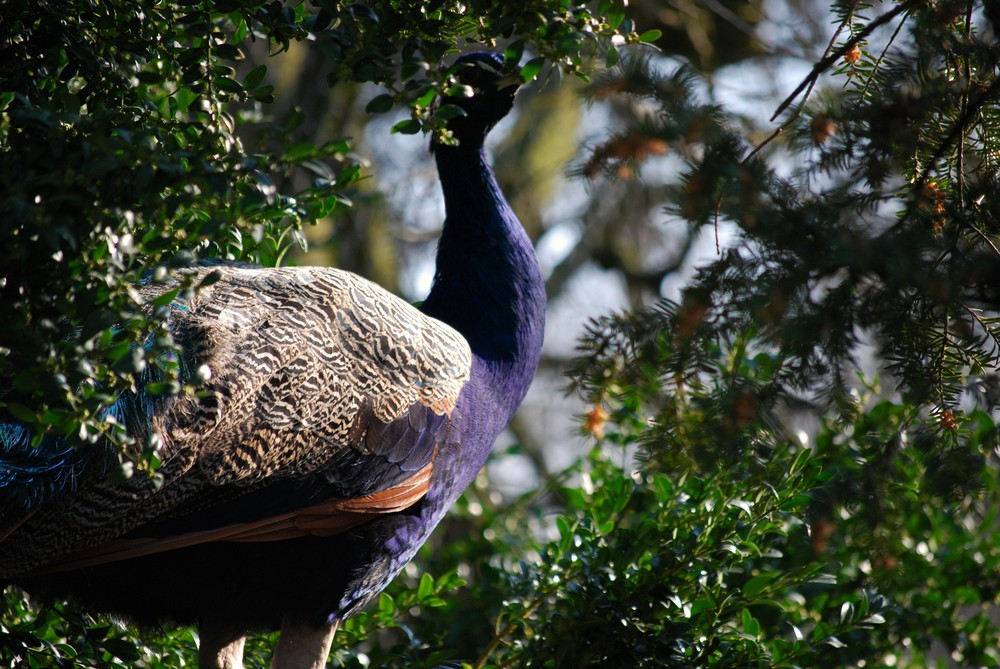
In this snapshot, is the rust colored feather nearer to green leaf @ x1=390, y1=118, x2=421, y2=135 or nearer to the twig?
green leaf @ x1=390, y1=118, x2=421, y2=135

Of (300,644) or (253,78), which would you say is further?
(300,644)

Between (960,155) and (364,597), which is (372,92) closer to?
(364,597)

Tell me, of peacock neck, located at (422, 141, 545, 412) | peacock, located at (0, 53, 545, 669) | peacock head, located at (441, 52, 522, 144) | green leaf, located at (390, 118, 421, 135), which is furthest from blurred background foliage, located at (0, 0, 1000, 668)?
peacock head, located at (441, 52, 522, 144)

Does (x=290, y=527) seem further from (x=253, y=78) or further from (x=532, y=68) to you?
(x=532, y=68)

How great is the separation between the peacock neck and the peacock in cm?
12

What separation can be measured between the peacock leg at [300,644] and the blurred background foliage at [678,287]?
0.21 meters

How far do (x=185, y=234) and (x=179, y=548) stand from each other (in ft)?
2.80

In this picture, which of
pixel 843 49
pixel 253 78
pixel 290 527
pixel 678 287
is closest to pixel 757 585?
pixel 678 287

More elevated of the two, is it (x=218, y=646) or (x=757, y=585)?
(x=757, y=585)

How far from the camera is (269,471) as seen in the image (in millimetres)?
2395

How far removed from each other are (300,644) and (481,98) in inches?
73.8

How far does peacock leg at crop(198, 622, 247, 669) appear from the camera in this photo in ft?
8.58

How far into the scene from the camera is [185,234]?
200 centimetres

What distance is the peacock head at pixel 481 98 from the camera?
132 inches
